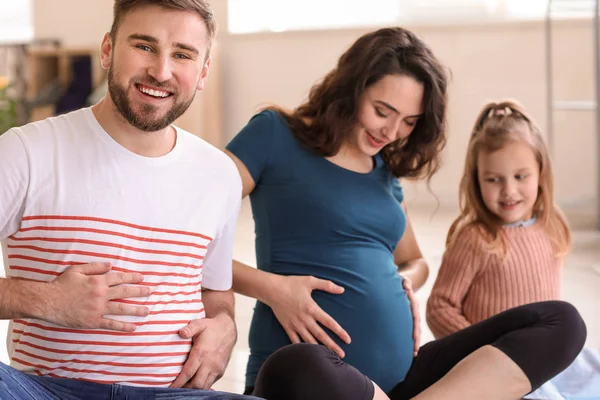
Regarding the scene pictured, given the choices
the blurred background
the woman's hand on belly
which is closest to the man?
the woman's hand on belly

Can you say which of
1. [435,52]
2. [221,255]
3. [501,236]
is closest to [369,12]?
[435,52]

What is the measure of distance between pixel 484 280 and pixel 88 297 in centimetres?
115

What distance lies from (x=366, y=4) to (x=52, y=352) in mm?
4871

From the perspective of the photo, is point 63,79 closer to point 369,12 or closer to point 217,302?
point 369,12

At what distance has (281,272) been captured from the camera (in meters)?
1.68

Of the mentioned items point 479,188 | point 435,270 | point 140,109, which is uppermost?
point 140,109

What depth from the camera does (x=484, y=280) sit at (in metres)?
2.06

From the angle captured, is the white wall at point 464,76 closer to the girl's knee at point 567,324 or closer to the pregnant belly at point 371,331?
the girl's knee at point 567,324

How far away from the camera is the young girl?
205cm

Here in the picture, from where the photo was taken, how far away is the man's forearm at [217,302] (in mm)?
1430

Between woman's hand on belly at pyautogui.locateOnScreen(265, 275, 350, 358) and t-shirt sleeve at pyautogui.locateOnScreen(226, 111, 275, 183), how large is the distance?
0.75 ft

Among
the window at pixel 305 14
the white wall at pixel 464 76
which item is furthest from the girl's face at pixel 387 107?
the window at pixel 305 14

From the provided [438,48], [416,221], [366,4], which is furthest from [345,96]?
[366,4]

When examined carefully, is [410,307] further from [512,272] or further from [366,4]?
[366,4]
